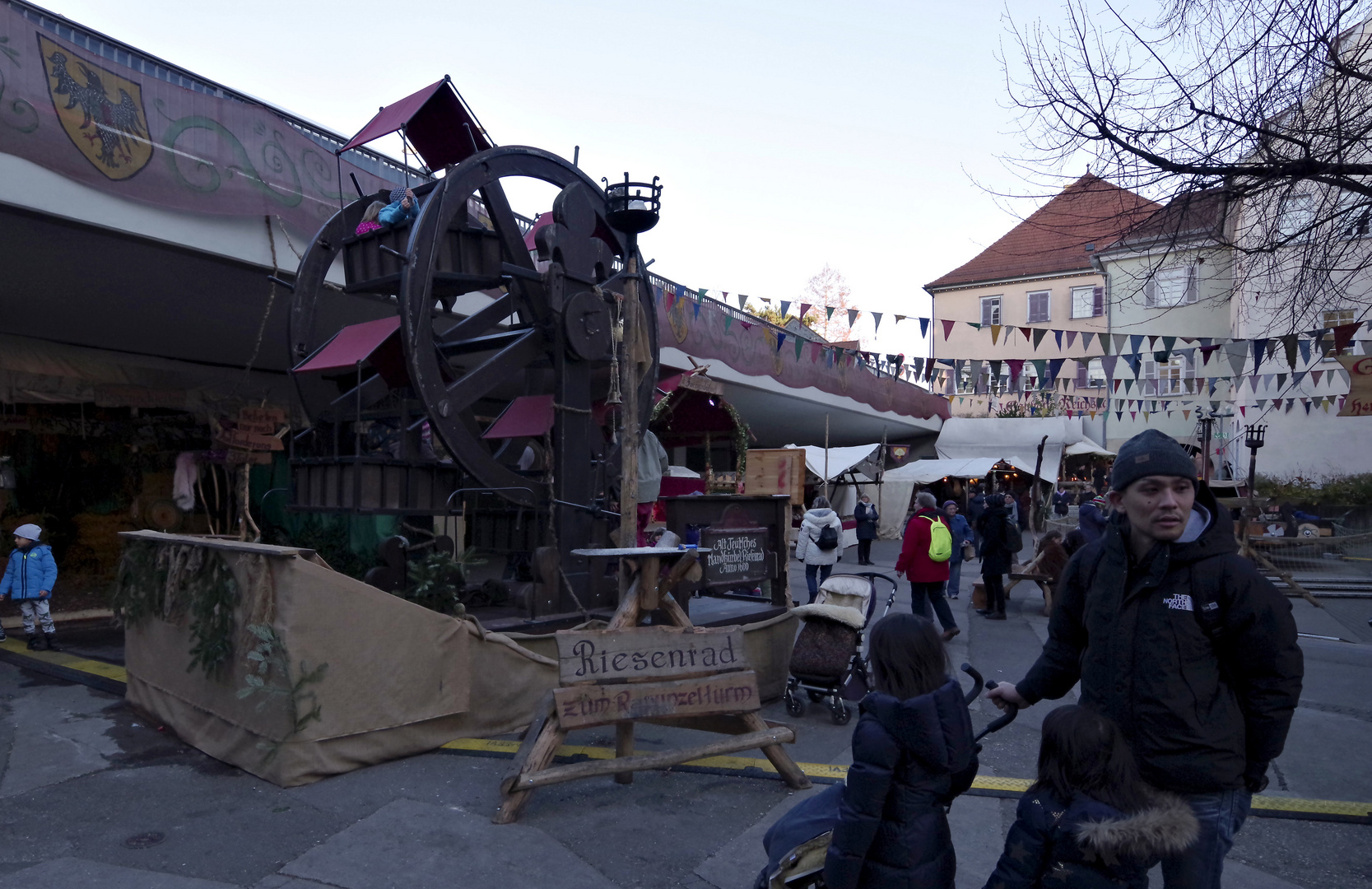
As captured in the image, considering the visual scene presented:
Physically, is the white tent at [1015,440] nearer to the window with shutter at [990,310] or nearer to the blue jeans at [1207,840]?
the window with shutter at [990,310]

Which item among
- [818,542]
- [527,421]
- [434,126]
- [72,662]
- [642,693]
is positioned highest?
[434,126]

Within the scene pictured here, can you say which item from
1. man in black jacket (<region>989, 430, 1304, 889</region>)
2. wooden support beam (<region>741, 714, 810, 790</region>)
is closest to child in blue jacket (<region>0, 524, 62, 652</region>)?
wooden support beam (<region>741, 714, 810, 790</region>)

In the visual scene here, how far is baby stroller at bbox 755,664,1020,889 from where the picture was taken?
2768mm

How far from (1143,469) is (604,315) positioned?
542 cm

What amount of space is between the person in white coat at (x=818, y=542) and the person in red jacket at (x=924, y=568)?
1436mm

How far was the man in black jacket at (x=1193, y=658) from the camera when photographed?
7.34ft

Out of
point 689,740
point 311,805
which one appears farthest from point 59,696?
point 689,740

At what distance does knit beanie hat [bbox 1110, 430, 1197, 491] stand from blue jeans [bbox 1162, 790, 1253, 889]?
2.80ft

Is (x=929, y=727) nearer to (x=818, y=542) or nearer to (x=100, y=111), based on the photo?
(x=818, y=542)

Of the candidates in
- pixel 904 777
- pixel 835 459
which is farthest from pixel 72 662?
pixel 835 459

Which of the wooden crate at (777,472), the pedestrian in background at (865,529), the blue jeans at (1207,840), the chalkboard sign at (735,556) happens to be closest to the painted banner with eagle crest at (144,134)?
the chalkboard sign at (735,556)

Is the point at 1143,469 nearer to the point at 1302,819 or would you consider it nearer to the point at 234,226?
the point at 1302,819

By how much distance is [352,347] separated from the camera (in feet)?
22.0

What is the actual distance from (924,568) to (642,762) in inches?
193
